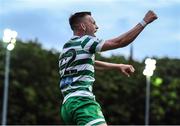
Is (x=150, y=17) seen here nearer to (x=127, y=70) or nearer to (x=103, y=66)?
(x=127, y=70)

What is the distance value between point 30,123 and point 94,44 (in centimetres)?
5667

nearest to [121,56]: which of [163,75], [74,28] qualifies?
[163,75]

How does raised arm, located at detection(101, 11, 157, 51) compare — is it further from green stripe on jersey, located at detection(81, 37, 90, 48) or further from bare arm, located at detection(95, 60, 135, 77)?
bare arm, located at detection(95, 60, 135, 77)

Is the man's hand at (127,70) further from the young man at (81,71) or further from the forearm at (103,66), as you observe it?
the forearm at (103,66)

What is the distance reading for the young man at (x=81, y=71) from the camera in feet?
21.9

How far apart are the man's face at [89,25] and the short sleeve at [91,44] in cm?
10

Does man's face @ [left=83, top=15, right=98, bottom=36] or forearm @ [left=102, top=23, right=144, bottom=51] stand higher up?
man's face @ [left=83, top=15, right=98, bottom=36]

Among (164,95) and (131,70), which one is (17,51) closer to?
(164,95)

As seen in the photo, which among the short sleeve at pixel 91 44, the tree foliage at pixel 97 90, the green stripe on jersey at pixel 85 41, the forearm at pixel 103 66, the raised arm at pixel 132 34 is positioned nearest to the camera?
the raised arm at pixel 132 34

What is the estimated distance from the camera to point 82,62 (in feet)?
22.3

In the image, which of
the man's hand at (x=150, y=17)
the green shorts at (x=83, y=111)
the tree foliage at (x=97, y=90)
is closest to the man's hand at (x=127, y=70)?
the green shorts at (x=83, y=111)

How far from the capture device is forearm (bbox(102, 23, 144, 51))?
252 inches

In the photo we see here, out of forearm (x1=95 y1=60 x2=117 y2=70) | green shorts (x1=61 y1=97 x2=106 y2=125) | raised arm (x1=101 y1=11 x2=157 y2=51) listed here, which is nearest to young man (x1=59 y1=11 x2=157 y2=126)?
green shorts (x1=61 y1=97 x2=106 y2=125)

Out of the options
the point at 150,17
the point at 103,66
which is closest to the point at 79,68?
the point at 103,66
